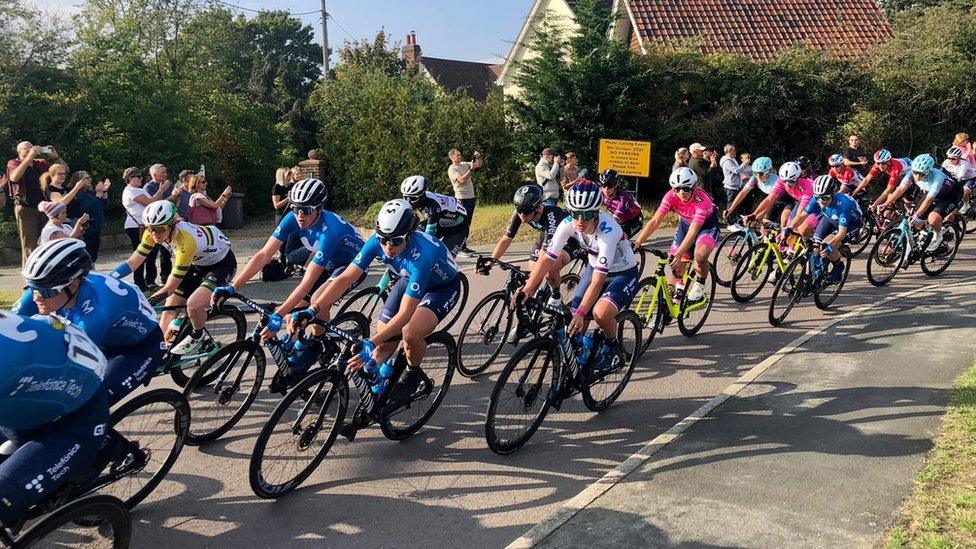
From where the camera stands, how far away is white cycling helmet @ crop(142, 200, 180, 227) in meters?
5.32

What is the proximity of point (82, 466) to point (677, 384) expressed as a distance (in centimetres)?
475

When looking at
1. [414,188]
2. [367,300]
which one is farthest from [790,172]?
[367,300]

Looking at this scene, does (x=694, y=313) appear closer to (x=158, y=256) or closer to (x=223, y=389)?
(x=223, y=389)

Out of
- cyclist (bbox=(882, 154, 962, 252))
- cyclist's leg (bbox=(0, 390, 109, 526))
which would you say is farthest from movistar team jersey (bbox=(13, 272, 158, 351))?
cyclist (bbox=(882, 154, 962, 252))

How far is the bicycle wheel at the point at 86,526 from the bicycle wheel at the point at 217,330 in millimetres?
1948

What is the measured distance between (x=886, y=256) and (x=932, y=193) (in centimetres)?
110

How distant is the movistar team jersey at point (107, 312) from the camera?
384 centimetres

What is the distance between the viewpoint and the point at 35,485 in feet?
9.77

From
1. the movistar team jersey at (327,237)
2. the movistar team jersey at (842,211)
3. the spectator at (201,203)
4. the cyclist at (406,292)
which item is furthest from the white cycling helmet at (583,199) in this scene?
the spectator at (201,203)

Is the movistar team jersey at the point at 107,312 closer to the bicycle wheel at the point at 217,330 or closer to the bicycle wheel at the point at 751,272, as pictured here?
the bicycle wheel at the point at 217,330

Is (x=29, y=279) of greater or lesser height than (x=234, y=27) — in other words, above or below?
below

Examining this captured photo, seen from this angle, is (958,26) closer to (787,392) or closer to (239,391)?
(787,392)

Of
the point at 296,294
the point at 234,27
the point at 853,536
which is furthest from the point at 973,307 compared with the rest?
the point at 234,27

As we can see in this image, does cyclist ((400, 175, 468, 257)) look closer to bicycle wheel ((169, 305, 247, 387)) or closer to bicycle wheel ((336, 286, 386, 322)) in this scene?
bicycle wheel ((336, 286, 386, 322))
